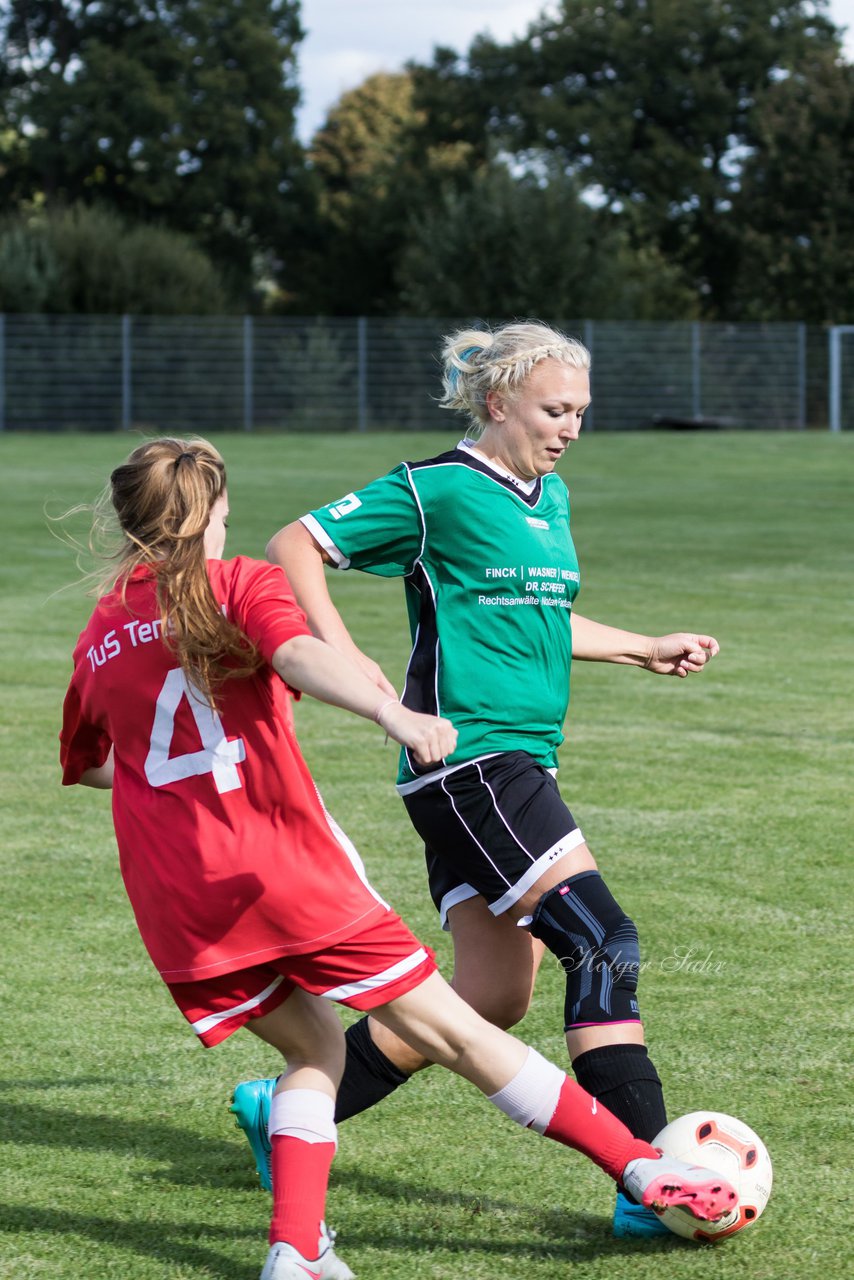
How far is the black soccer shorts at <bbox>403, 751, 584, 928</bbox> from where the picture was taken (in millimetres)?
3340

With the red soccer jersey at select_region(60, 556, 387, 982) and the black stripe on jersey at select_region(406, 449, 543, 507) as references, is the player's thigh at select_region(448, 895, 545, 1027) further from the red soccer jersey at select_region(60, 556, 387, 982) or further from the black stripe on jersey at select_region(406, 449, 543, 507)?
the black stripe on jersey at select_region(406, 449, 543, 507)

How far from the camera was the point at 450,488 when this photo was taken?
358 cm

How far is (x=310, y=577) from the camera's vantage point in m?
3.49

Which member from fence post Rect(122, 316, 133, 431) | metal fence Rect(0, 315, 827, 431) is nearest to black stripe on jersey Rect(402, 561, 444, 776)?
metal fence Rect(0, 315, 827, 431)

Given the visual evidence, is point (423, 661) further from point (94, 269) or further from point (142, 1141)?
point (94, 269)

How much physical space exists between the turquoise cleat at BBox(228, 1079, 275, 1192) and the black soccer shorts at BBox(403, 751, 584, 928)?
608mm

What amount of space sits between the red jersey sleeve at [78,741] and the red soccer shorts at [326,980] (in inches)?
19.9

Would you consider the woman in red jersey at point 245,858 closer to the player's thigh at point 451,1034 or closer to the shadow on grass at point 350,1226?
the player's thigh at point 451,1034

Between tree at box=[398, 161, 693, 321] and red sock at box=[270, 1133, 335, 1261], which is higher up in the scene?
tree at box=[398, 161, 693, 321]

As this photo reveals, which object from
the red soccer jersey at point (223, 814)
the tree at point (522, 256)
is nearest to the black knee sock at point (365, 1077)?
the red soccer jersey at point (223, 814)

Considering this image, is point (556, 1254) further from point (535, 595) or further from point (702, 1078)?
point (535, 595)

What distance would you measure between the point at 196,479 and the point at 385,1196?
158 cm

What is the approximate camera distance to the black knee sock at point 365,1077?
3.55 metres

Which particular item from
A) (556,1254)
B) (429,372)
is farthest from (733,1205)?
(429,372)
